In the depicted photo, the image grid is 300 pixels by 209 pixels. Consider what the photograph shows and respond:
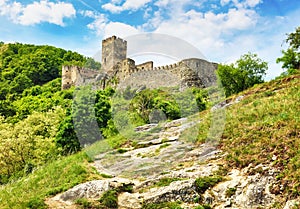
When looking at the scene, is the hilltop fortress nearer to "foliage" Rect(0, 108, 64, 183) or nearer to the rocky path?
"foliage" Rect(0, 108, 64, 183)

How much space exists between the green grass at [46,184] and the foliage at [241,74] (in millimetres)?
21341

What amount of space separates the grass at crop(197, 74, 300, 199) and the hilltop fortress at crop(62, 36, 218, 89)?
75.3 feet

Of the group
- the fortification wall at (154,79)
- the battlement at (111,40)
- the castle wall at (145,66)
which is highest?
the battlement at (111,40)

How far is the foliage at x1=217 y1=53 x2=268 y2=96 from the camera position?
36.4 metres

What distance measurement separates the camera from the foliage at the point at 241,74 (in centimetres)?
3638

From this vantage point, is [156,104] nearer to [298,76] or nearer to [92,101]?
[92,101]

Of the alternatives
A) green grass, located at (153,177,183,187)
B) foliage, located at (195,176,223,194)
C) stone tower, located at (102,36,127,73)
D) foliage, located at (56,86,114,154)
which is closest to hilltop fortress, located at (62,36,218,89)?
stone tower, located at (102,36,127,73)

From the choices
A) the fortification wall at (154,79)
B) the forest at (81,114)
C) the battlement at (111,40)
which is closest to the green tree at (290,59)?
the forest at (81,114)

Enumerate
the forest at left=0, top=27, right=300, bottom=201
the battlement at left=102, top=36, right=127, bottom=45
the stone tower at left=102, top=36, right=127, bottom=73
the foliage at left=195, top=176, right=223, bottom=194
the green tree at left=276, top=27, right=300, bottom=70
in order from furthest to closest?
Answer: the battlement at left=102, top=36, right=127, bottom=45, the stone tower at left=102, top=36, right=127, bottom=73, the green tree at left=276, top=27, right=300, bottom=70, the forest at left=0, top=27, right=300, bottom=201, the foliage at left=195, top=176, right=223, bottom=194

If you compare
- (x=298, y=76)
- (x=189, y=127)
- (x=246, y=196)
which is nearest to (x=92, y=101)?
(x=189, y=127)

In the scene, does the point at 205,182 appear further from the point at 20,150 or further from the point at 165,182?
the point at 20,150

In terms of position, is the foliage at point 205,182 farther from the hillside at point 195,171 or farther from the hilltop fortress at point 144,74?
the hilltop fortress at point 144,74

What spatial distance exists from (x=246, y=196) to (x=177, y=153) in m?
6.11

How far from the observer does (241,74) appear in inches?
1460
